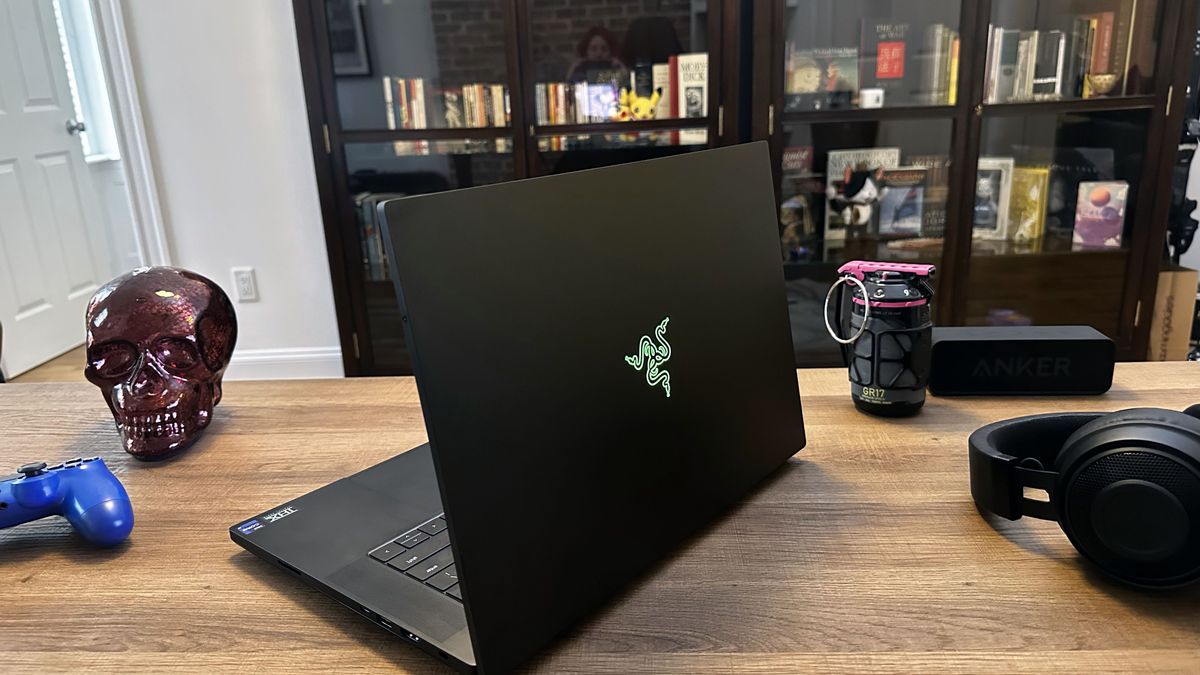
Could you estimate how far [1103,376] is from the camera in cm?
86

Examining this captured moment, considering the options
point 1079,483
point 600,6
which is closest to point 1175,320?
point 600,6

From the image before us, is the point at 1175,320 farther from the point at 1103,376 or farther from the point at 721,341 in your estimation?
the point at 721,341

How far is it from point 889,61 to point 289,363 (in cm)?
227

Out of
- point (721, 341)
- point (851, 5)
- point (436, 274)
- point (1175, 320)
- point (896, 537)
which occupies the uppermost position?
point (851, 5)

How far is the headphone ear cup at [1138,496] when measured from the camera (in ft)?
1.64

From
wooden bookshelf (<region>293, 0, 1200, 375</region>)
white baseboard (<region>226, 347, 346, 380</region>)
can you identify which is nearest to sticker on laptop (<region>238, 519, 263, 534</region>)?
wooden bookshelf (<region>293, 0, 1200, 375</region>)

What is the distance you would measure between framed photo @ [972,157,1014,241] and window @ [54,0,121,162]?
3.44 m

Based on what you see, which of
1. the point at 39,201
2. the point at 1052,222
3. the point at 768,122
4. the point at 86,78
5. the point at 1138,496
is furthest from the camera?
the point at 86,78

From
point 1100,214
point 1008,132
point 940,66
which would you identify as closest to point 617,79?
Result: point 940,66

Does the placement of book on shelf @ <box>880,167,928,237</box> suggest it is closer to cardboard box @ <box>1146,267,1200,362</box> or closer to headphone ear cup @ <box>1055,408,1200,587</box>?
cardboard box @ <box>1146,267,1200,362</box>

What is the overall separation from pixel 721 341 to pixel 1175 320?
8.37 feet

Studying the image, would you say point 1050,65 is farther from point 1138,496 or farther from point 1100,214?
point 1138,496

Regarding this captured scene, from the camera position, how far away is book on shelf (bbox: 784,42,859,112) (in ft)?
7.95

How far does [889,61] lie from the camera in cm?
247
